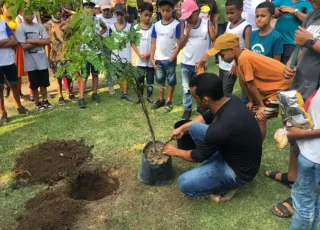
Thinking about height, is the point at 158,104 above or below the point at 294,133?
below

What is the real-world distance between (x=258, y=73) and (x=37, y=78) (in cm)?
405

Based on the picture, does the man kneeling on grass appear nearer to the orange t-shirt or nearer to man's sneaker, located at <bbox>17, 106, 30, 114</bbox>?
the orange t-shirt

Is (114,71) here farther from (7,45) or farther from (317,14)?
(7,45)

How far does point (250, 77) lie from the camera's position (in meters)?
3.57

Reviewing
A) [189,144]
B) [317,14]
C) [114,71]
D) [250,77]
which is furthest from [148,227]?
[317,14]

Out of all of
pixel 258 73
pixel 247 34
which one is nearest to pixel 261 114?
pixel 258 73

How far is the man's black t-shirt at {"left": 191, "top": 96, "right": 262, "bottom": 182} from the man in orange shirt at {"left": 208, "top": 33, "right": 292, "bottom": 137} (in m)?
0.55

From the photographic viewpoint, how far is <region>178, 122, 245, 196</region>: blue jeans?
3.32 metres

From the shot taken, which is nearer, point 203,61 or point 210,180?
point 210,180

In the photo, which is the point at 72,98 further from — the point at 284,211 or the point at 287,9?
the point at 284,211

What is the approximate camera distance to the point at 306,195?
2393 millimetres

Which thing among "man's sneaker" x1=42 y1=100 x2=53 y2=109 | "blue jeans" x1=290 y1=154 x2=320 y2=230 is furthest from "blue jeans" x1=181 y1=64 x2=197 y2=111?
"blue jeans" x1=290 y1=154 x2=320 y2=230

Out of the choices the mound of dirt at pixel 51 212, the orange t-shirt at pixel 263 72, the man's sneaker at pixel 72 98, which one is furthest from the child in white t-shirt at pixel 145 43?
the mound of dirt at pixel 51 212

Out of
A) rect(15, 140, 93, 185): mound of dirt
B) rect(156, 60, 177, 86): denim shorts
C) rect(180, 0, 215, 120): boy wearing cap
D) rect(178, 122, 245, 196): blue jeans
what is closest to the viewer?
rect(178, 122, 245, 196): blue jeans
